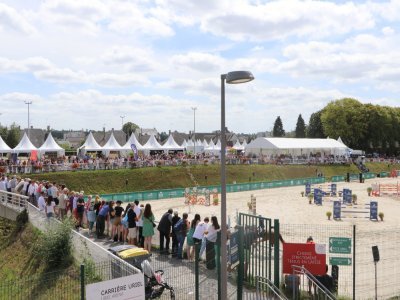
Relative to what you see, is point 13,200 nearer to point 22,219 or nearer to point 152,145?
point 22,219

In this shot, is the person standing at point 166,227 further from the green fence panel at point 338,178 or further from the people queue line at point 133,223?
the green fence panel at point 338,178

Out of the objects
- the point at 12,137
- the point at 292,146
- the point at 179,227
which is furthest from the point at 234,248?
the point at 12,137

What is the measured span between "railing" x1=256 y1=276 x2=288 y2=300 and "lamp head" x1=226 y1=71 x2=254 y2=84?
519cm

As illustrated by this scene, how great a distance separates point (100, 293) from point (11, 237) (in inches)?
503

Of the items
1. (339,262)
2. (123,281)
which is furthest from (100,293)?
(339,262)

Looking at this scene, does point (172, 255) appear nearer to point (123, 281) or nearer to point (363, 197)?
point (123, 281)

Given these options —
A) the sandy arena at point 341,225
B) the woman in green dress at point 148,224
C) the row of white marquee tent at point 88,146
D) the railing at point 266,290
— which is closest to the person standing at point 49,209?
the woman in green dress at point 148,224

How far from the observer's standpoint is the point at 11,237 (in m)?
18.5

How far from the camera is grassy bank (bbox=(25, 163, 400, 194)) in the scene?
38.3m

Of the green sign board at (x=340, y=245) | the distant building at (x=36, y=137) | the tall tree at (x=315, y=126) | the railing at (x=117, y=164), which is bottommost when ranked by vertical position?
the green sign board at (x=340, y=245)

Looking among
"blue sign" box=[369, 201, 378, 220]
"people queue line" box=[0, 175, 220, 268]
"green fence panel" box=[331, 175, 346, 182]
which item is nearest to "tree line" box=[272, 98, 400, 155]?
"green fence panel" box=[331, 175, 346, 182]

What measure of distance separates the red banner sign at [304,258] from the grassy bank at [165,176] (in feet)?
96.0

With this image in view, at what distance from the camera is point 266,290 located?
10.3 metres

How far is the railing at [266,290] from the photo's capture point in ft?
33.2
